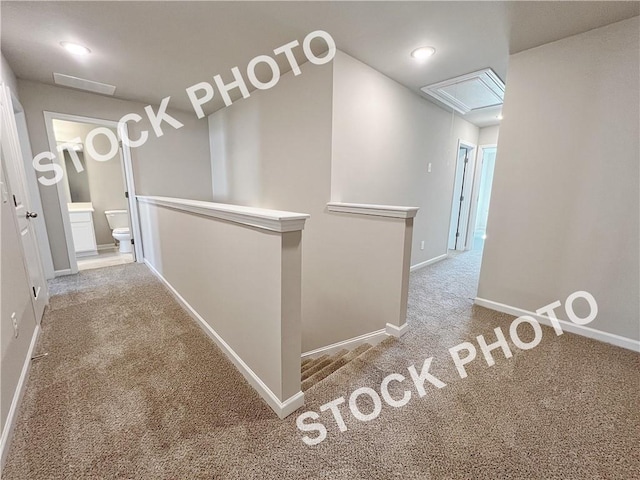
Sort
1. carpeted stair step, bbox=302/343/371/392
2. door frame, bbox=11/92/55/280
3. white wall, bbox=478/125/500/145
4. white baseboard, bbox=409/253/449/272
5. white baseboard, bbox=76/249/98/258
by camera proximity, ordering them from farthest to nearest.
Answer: white wall, bbox=478/125/500/145, white baseboard, bbox=76/249/98/258, white baseboard, bbox=409/253/449/272, door frame, bbox=11/92/55/280, carpeted stair step, bbox=302/343/371/392

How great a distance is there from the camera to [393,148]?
3141 millimetres

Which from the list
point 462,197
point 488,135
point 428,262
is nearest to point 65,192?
point 428,262

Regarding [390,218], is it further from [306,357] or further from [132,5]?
[132,5]

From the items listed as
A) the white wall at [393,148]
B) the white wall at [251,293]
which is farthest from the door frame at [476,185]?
the white wall at [251,293]

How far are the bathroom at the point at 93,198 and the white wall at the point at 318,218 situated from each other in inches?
103

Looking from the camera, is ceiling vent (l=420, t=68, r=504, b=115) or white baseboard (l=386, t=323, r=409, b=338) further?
ceiling vent (l=420, t=68, r=504, b=115)

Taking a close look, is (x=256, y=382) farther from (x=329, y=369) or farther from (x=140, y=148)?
(x=140, y=148)

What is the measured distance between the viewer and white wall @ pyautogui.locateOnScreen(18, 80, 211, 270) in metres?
3.12

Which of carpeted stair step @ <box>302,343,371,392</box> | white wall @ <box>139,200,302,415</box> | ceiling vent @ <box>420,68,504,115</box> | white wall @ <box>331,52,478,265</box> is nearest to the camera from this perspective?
white wall @ <box>139,200,302,415</box>

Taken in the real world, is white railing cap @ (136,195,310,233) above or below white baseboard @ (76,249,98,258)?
above

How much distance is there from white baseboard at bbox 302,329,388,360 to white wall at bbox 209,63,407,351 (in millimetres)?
70

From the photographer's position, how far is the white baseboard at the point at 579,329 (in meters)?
2.01

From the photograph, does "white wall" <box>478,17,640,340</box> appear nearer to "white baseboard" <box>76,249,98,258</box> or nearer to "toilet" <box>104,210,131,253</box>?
"toilet" <box>104,210,131,253</box>

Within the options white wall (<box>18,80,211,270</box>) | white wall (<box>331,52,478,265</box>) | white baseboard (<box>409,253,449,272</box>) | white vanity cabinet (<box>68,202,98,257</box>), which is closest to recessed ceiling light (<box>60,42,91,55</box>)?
white wall (<box>18,80,211,270</box>)
